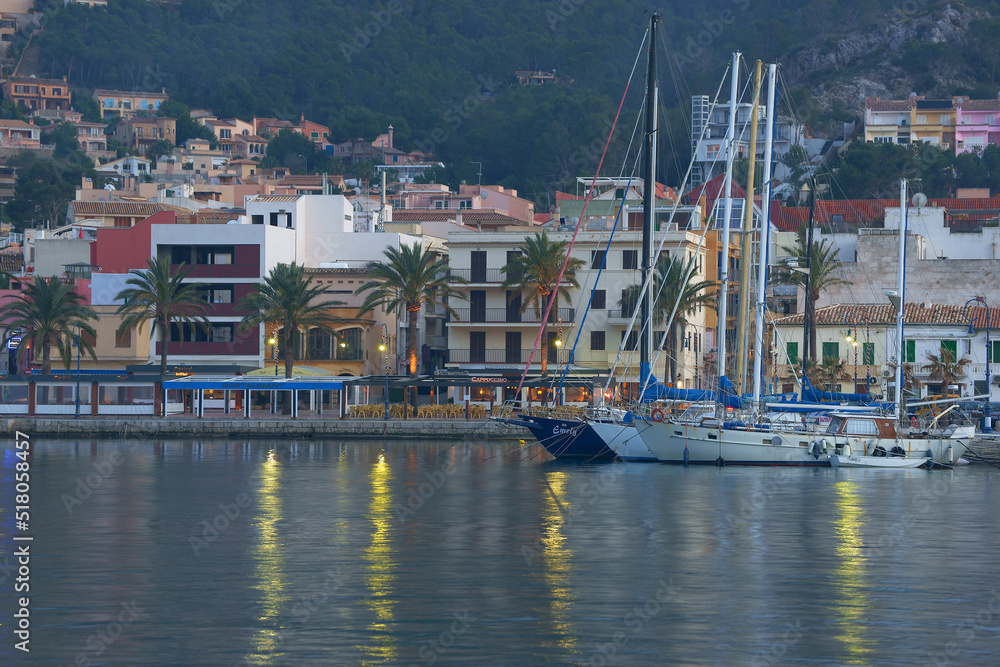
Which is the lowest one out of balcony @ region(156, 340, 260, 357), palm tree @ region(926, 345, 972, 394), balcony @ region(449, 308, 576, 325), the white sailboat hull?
the white sailboat hull

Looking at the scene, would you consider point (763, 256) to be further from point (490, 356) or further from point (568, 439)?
point (490, 356)

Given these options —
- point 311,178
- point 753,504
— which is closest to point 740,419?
point 753,504

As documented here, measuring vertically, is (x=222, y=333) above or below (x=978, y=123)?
below

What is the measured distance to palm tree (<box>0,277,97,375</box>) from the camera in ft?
242

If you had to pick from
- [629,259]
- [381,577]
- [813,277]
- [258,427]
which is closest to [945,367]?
[813,277]

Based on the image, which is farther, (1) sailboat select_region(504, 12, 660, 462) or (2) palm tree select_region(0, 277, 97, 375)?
(2) palm tree select_region(0, 277, 97, 375)

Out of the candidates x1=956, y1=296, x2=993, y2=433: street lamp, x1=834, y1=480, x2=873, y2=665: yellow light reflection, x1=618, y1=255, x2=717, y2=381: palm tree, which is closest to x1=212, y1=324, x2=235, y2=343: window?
x1=618, y1=255, x2=717, y2=381: palm tree

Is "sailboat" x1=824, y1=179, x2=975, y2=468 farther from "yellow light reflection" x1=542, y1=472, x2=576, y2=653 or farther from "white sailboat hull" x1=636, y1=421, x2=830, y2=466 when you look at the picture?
"yellow light reflection" x1=542, y1=472, x2=576, y2=653

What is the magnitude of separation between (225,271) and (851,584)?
194ft

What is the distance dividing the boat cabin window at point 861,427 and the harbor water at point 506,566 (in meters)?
1.77

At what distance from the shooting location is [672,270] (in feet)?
240

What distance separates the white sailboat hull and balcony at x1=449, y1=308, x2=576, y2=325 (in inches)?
1018

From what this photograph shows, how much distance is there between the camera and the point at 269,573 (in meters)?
31.4

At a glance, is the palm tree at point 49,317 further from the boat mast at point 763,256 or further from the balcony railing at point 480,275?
the boat mast at point 763,256
